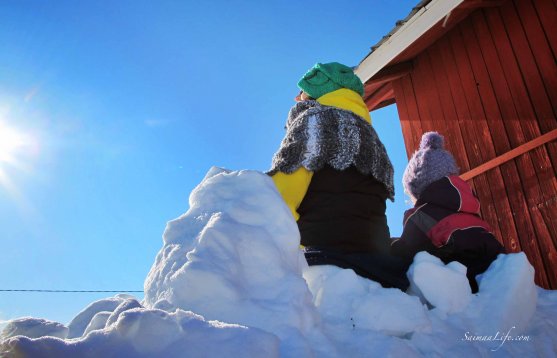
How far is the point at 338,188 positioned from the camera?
1657 millimetres

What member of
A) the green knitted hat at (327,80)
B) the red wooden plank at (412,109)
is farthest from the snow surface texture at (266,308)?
the red wooden plank at (412,109)

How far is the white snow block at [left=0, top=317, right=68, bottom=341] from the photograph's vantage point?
1010 millimetres

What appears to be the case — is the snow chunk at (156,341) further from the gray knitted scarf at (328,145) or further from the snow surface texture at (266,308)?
the gray knitted scarf at (328,145)

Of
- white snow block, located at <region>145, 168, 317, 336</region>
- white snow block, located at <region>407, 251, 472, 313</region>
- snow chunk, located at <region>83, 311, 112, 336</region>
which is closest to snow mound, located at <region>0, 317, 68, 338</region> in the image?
snow chunk, located at <region>83, 311, 112, 336</region>

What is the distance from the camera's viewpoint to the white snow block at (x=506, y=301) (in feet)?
4.26

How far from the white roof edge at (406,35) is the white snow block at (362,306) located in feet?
10.8

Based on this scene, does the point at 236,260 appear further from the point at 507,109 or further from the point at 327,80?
the point at 507,109

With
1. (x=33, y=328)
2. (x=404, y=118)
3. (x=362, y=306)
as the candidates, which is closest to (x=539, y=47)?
(x=404, y=118)

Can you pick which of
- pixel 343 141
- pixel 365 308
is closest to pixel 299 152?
pixel 343 141

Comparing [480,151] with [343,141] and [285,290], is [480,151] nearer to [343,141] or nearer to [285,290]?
[343,141]

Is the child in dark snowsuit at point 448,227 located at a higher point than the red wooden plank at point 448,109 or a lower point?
lower

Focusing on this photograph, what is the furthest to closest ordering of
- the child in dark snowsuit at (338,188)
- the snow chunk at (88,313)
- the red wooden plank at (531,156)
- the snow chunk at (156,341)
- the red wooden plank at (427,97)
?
the red wooden plank at (427,97), the red wooden plank at (531,156), the child in dark snowsuit at (338,188), the snow chunk at (88,313), the snow chunk at (156,341)

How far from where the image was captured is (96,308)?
1203mm

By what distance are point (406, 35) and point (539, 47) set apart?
122cm
